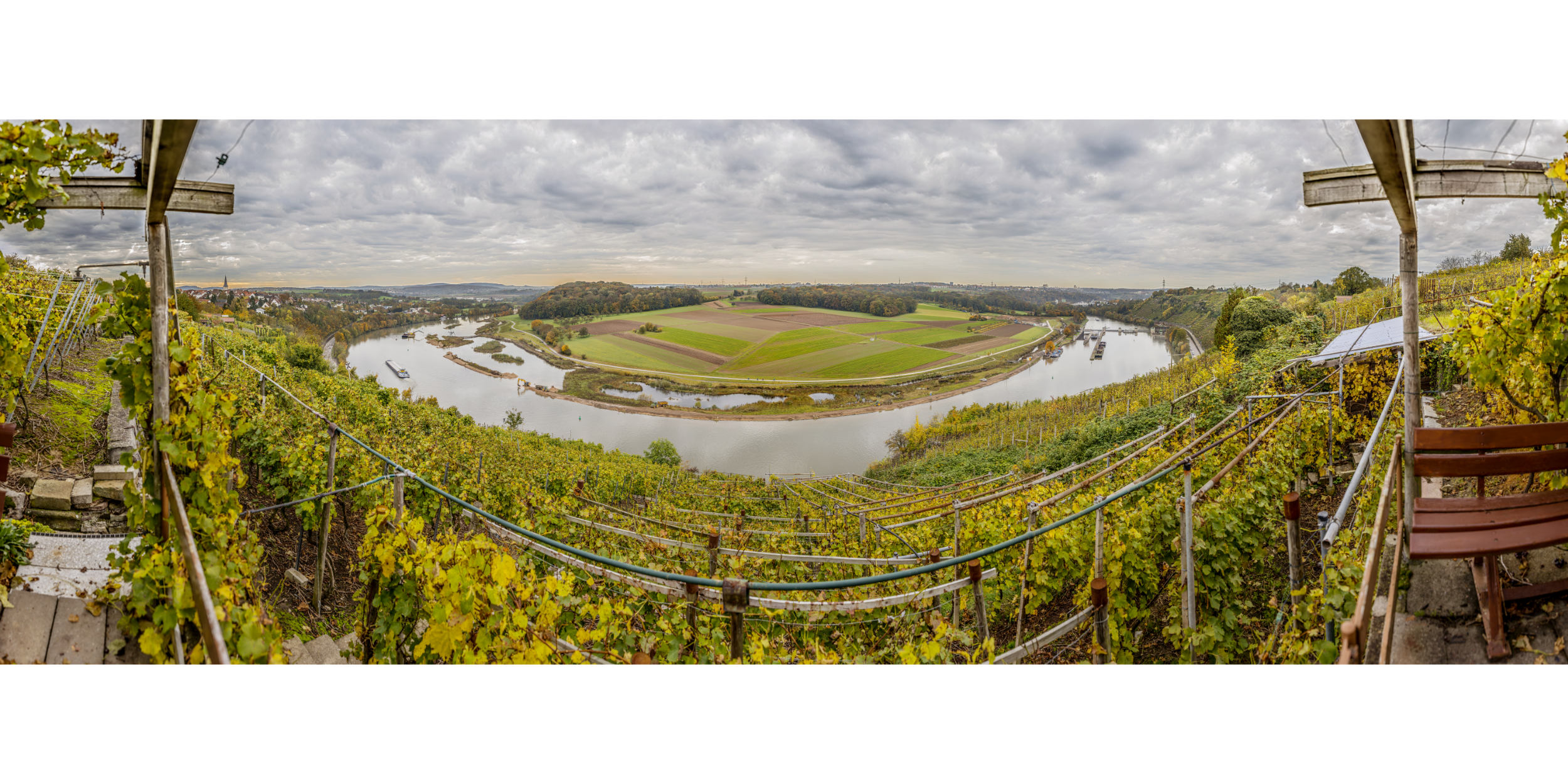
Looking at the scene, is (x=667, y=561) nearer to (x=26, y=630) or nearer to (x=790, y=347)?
(x=26, y=630)

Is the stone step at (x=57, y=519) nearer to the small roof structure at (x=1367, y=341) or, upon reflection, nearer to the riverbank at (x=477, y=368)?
the riverbank at (x=477, y=368)

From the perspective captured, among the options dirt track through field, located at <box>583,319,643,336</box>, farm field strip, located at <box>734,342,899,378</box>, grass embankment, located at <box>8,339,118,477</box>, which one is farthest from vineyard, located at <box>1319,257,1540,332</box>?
dirt track through field, located at <box>583,319,643,336</box>

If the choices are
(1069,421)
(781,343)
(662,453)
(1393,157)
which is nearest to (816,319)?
(781,343)

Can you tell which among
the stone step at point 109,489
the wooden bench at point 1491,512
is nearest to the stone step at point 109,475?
the stone step at point 109,489

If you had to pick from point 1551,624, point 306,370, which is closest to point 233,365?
point 306,370

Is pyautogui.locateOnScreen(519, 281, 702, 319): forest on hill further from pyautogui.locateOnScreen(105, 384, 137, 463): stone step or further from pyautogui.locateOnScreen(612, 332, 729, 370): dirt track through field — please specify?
pyautogui.locateOnScreen(105, 384, 137, 463): stone step

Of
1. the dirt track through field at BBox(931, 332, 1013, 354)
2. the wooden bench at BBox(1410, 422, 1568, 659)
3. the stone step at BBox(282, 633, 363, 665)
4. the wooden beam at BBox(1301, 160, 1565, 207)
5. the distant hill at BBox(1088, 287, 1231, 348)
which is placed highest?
the wooden beam at BBox(1301, 160, 1565, 207)
